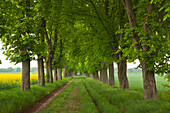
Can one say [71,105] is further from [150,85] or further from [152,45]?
[152,45]

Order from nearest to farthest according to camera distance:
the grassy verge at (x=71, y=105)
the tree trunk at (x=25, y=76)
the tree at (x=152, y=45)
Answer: the tree at (x=152, y=45) → the grassy verge at (x=71, y=105) → the tree trunk at (x=25, y=76)

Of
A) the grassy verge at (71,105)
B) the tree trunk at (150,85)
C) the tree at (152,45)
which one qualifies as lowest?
the grassy verge at (71,105)

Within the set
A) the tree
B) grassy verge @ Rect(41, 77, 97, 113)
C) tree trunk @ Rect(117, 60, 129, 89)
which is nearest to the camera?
the tree

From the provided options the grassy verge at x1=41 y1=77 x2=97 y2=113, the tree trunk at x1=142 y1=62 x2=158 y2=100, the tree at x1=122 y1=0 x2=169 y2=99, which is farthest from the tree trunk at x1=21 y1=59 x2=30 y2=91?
the tree trunk at x1=142 y1=62 x2=158 y2=100

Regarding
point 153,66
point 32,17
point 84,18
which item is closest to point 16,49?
point 32,17

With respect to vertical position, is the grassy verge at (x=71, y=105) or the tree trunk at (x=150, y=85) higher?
the tree trunk at (x=150, y=85)

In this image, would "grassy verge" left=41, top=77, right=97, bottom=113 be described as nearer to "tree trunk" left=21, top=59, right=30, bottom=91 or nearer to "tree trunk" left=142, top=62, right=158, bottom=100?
"tree trunk" left=21, top=59, right=30, bottom=91

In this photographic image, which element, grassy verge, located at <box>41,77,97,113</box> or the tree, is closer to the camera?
the tree

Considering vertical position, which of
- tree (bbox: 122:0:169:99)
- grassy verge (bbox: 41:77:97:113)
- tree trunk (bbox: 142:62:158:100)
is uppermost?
tree (bbox: 122:0:169:99)

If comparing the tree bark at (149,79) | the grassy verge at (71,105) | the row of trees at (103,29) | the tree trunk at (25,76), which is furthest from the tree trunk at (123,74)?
the tree trunk at (25,76)

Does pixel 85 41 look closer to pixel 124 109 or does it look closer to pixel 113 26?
pixel 113 26

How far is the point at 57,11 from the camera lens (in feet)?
45.4

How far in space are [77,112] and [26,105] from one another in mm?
3601

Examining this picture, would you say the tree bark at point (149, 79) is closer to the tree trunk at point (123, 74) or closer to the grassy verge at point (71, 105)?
the grassy verge at point (71, 105)
